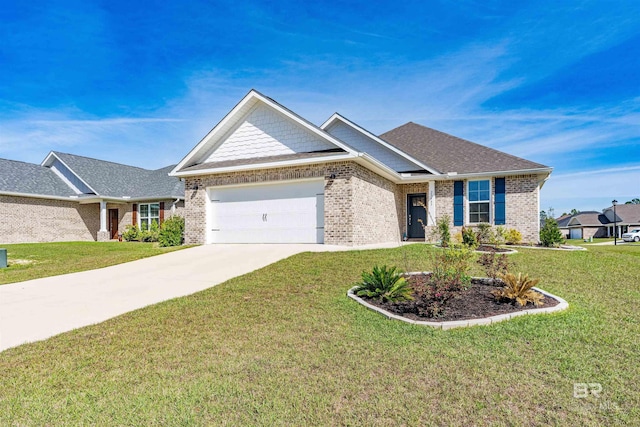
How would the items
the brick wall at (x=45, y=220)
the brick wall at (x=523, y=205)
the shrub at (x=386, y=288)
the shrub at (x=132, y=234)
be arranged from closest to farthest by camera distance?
1. the shrub at (x=386, y=288)
2. the brick wall at (x=523, y=205)
3. the brick wall at (x=45, y=220)
4. the shrub at (x=132, y=234)

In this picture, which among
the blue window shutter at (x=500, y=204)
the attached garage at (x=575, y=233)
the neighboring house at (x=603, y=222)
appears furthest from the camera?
the attached garage at (x=575, y=233)

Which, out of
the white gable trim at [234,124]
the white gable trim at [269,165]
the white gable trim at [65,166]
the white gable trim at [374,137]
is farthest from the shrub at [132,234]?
the white gable trim at [374,137]

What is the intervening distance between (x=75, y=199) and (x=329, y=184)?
1972 cm

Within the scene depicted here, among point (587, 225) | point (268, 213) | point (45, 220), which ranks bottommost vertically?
point (587, 225)

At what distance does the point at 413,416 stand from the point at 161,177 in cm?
2726

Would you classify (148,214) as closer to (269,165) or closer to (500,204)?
(269,165)

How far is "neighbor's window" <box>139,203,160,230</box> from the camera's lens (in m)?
23.5

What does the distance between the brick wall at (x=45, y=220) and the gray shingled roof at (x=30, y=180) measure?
55 cm

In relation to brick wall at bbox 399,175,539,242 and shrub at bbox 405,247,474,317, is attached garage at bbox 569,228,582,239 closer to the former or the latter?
brick wall at bbox 399,175,539,242

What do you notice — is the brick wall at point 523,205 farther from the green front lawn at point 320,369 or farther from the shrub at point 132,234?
the shrub at point 132,234

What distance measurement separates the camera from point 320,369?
3723mm

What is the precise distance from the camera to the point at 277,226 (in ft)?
45.6

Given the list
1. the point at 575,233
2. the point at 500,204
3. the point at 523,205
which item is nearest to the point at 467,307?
the point at 500,204

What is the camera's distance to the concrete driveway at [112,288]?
5.73m
